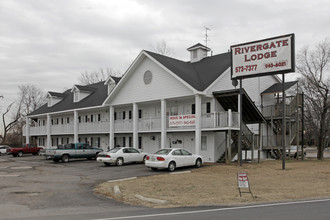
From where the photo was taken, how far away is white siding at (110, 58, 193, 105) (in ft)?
90.4

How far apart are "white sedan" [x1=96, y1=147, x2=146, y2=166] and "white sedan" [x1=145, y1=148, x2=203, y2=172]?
3.76 metres

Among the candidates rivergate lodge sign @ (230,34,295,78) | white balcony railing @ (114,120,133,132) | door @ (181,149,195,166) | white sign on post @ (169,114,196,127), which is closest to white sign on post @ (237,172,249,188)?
door @ (181,149,195,166)

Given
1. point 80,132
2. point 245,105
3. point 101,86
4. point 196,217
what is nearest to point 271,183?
point 196,217

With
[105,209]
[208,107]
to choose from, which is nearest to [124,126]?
[208,107]

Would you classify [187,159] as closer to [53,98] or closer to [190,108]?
[190,108]

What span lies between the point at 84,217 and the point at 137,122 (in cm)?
2236

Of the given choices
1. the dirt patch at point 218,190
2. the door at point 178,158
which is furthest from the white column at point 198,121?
the dirt patch at point 218,190

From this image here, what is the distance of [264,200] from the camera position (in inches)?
430

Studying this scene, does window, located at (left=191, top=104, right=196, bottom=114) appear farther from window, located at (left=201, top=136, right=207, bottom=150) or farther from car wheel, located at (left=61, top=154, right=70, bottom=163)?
car wheel, located at (left=61, top=154, right=70, bottom=163)

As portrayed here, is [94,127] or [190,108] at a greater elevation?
[190,108]

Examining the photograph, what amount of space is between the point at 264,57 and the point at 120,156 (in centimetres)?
1232

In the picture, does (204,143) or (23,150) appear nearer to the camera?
(204,143)

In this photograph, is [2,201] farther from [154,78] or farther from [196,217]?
[154,78]

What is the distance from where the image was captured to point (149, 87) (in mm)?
29875
